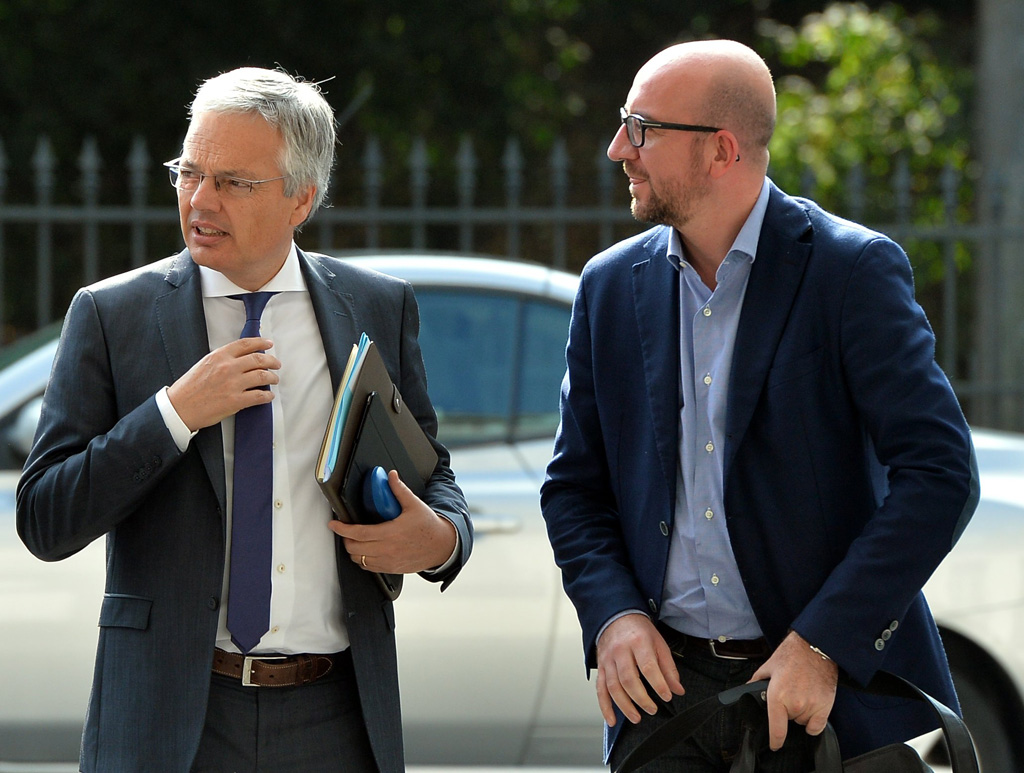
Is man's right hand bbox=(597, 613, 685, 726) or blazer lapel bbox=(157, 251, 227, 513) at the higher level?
blazer lapel bbox=(157, 251, 227, 513)

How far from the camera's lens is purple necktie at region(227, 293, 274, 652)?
7.17ft

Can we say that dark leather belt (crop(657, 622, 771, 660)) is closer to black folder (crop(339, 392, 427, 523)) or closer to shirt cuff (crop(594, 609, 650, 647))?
shirt cuff (crop(594, 609, 650, 647))

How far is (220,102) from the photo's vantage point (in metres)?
2.24

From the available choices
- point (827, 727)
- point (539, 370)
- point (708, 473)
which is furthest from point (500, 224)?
point (827, 727)

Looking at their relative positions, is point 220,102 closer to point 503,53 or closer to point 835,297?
point 835,297

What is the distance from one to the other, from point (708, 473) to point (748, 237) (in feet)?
1.31

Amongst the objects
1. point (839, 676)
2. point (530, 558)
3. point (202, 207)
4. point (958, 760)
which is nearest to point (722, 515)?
point (839, 676)

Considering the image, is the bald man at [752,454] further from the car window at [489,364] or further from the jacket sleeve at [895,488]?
the car window at [489,364]

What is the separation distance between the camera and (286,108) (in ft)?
7.43

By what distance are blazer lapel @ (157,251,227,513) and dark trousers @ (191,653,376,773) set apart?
31cm

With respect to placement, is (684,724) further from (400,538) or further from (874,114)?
(874,114)

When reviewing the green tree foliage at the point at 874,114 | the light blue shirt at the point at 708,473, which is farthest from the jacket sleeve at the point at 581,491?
the green tree foliage at the point at 874,114

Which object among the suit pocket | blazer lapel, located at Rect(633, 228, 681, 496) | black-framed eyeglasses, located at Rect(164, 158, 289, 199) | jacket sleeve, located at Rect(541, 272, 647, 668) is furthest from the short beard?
the suit pocket

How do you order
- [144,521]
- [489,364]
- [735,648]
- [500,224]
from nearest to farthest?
[144,521] < [735,648] < [489,364] < [500,224]
